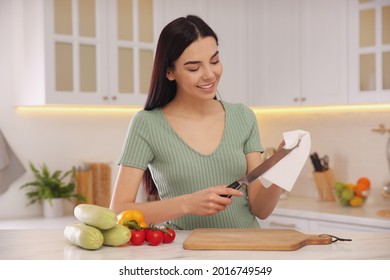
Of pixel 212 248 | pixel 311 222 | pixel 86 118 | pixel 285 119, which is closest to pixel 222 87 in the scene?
pixel 285 119

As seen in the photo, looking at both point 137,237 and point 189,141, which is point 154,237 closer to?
point 137,237

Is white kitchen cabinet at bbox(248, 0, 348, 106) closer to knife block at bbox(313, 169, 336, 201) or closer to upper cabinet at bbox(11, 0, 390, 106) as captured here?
upper cabinet at bbox(11, 0, 390, 106)

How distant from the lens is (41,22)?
3852 millimetres

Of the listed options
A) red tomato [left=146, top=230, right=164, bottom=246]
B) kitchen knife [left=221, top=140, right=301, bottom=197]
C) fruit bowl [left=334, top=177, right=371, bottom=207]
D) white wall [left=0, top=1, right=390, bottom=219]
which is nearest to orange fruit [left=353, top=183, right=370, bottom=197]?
fruit bowl [left=334, top=177, right=371, bottom=207]

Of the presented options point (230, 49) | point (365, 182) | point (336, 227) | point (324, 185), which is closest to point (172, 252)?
point (336, 227)

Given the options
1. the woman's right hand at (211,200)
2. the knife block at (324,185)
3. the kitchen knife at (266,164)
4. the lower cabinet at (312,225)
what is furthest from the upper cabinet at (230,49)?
the woman's right hand at (211,200)

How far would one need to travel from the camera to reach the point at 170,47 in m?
2.25

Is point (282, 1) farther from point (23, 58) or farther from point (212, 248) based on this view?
point (212, 248)

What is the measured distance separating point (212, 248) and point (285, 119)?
2.93 metres

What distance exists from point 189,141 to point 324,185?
2040 mm

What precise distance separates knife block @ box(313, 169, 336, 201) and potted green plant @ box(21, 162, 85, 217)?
1.44 metres

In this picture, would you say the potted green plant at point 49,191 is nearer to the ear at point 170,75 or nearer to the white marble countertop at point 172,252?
the ear at point 170,75

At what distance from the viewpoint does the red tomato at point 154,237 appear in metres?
1.86

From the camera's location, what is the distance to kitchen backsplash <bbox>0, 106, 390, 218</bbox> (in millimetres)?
4086
